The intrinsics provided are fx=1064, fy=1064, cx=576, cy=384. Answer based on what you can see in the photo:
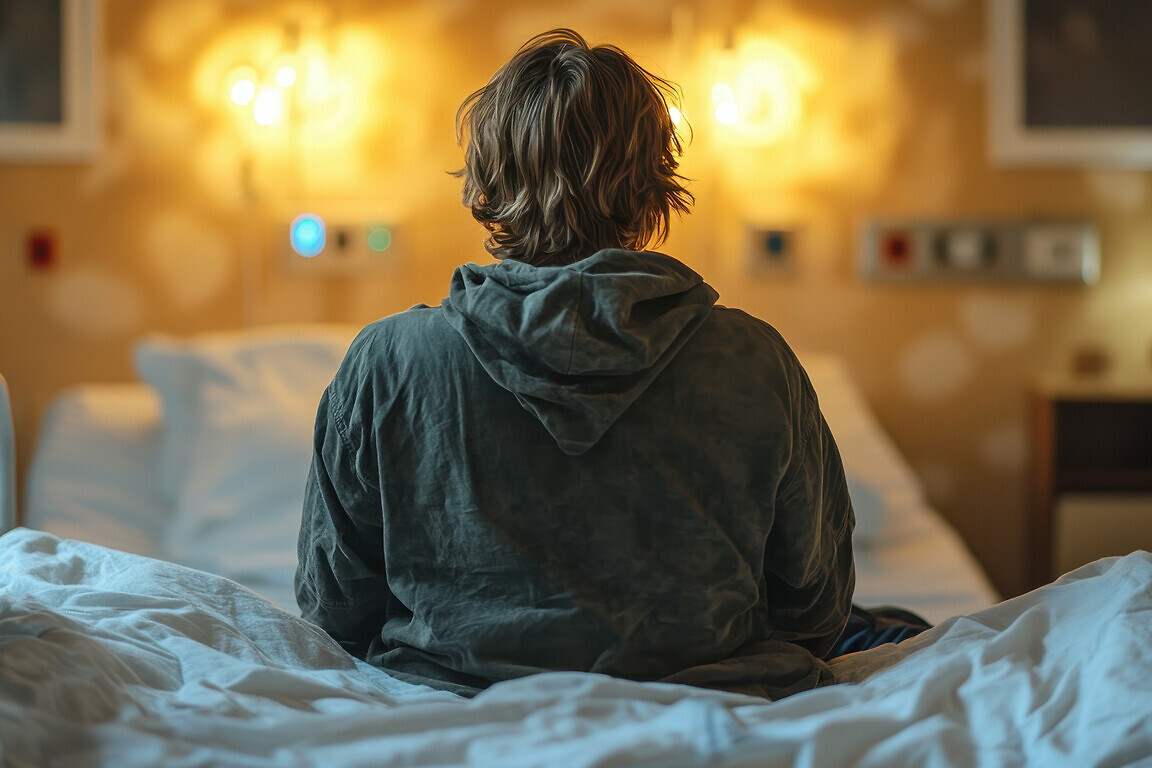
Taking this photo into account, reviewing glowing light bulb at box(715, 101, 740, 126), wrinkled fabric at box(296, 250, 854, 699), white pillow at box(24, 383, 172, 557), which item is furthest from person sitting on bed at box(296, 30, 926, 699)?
glowing light bulb at box(715, 101, 740, 126)

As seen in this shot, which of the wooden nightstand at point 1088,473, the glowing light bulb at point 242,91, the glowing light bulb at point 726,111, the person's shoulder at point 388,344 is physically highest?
the glowing light bulb at point 242,91

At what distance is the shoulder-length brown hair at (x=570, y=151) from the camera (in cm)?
98

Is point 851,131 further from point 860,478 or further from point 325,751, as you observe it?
point 325,751

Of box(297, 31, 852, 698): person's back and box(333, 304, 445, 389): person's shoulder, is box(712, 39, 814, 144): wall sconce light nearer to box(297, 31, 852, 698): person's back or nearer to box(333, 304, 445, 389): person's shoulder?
box(297, 31, 852, 698): person's back

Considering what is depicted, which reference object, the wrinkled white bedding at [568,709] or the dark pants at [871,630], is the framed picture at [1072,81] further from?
the wrinkled white bedding at [568,709]

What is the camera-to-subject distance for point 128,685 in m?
0.87

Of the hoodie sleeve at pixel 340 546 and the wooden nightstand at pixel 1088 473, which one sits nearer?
the hoodie sleeve at pixel 340 546

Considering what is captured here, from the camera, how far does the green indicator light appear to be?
247 cm

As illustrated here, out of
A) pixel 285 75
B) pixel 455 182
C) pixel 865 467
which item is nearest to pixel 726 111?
pixel 455 182

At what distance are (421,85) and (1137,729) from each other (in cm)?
208

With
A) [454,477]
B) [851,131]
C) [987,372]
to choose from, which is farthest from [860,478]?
[454,477]

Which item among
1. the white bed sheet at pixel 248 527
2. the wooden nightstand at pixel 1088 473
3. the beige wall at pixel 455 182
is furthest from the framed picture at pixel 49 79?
Answer: the wooden nightstand at pixel 1088 473

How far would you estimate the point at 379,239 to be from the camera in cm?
247

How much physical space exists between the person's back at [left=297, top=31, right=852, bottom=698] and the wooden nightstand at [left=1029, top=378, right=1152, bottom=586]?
5.04 feet
